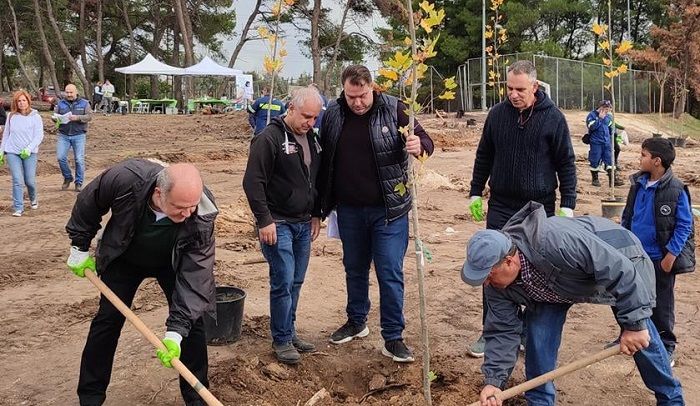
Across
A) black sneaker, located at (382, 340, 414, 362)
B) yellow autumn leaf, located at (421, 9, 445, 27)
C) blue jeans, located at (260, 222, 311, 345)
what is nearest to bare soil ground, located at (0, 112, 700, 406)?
black sneaker, located at (382, 340, 414, 362)

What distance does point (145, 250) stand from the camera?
3.25 m

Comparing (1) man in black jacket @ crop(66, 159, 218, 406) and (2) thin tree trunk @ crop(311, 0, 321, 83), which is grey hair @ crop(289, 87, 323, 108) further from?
(2) thin tree trunk @ crop(311, 0, 321, 83)

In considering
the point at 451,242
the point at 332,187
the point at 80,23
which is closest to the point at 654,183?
the point at 332,187

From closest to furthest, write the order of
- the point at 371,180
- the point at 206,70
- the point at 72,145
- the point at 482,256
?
the point at 482,256 < the point at 371,180 < the point at 72,145 < the point at 206,70

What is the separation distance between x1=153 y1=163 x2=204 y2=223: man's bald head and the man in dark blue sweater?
1.98 m

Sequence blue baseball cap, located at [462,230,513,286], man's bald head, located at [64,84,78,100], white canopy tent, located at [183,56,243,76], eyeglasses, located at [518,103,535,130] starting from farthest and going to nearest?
1. white canopy tent, located at [183,56,243,76]
2. man's bald head, located at [64,84,78,100]
3. eyeglasses, located at [518,103,535,130]
4. blue baseball cap, located at [462,230,513,286]

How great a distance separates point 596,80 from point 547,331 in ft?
96.0

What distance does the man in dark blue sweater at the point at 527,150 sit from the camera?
12.5 ft

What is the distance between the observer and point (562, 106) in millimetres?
28172

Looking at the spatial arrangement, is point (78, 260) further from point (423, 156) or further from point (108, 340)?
point (423, 156)

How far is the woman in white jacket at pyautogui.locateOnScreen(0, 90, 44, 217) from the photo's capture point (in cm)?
844

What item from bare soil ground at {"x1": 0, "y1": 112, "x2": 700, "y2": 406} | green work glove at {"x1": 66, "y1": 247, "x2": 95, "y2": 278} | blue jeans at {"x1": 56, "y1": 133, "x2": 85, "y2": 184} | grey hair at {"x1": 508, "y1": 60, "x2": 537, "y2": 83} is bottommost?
bare soil ground at {"x1": 0, "y1": 112, "x2": 700, "y2": 406}

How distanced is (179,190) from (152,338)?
793 mm

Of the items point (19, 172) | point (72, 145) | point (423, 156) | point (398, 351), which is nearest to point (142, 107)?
point (72, 145)
